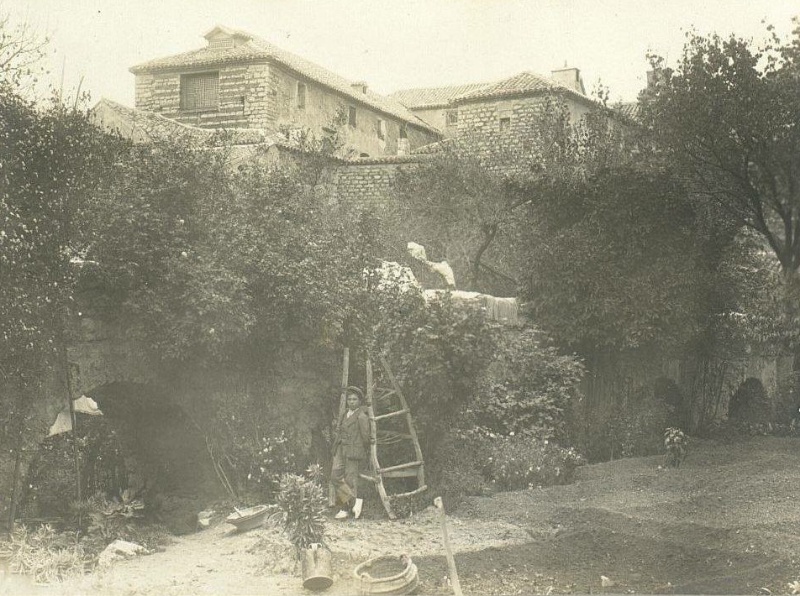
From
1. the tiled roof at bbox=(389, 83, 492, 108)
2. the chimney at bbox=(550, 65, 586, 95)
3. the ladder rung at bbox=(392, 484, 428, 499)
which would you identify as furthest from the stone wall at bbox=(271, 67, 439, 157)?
the ladder rung at bbox=(392, 484, 428, 499)

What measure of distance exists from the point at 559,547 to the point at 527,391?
505cm

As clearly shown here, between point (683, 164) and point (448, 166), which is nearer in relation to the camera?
point (683, 164)

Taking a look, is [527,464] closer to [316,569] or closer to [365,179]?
[316,569]

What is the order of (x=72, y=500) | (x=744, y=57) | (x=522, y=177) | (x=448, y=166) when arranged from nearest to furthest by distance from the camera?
1. (x=72, y=500)
2. (x=744, y=57)
3. (x=522, y=177)
4. (x=448, y=166)

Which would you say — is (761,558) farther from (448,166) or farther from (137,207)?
(448,166)

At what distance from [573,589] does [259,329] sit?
A: 5.70 metres

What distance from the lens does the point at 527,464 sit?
12.9m

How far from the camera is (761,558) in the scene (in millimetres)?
8992

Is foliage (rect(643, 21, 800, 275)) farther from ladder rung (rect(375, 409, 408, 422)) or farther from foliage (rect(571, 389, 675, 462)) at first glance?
ladder rung (rect(375, 409, 408, 422))

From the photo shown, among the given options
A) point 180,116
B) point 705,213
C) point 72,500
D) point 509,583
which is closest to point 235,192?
point 72,500

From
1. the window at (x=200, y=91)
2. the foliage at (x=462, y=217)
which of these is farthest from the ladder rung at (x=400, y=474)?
the window at (x=200, y=91)

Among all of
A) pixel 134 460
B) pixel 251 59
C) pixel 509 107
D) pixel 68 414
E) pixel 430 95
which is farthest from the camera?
pixel 430 95

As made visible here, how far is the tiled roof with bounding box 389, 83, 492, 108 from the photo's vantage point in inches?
1555

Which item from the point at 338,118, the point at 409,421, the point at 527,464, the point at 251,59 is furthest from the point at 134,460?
the point at 338,118
